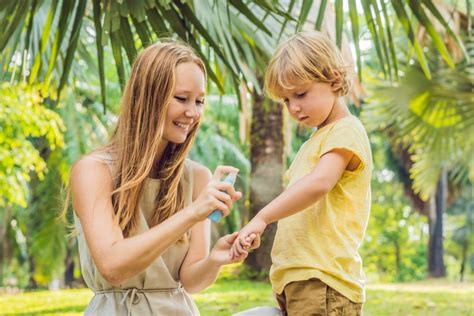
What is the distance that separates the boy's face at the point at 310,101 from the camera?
2.88m

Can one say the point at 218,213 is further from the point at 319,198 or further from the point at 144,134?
the point at 144,134

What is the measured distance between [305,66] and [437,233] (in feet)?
78.3

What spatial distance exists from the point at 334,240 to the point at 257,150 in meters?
7.10

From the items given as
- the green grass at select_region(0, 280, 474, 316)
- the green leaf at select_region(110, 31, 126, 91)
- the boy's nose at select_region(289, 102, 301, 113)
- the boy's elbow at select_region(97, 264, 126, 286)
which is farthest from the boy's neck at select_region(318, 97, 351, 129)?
the green grass at select_region(0, 280, 474, 316)

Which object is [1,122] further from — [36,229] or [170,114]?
[36,229]

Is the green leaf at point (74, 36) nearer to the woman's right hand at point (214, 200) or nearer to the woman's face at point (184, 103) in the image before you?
the woman's face at point (184, 103)

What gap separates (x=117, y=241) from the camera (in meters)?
2.66

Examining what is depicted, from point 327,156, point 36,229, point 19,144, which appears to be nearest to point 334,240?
point 327,156

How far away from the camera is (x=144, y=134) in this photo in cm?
283

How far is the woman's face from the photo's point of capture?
2807 millimetres

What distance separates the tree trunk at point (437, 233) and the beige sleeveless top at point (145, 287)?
2289cm

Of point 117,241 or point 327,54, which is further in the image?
point 327,54

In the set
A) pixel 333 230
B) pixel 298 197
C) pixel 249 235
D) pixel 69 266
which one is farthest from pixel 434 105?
pixel 69 266

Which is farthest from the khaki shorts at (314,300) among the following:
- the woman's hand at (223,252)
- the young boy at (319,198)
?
the woman's hand at (223,252)
